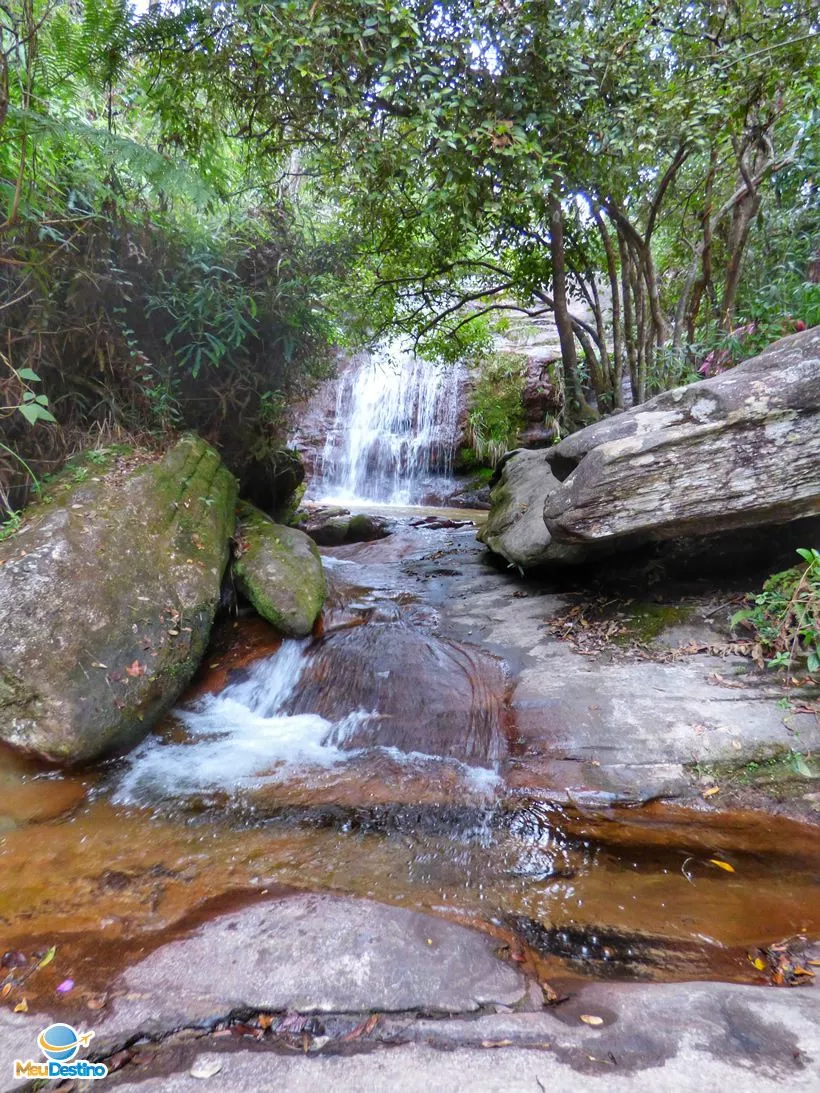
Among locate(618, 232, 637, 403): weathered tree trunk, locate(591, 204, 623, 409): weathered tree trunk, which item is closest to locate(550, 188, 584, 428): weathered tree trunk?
locate(591, 204, 623, 409): weathered tree trunk

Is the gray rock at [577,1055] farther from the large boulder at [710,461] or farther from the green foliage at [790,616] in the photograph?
the large boulder at [710,461]

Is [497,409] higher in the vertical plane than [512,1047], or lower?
higher

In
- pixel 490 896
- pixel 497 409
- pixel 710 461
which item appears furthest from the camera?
pixel 497 409

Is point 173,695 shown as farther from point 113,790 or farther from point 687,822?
point 687,822

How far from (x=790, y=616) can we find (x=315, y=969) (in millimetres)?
3461

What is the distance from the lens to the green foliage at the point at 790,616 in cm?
319

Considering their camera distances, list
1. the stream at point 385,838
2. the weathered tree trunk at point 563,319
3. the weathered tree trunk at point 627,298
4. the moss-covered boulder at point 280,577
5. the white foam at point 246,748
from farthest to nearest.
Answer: the weathered tree trunk at point 627,298, the weathered tree trunk at point 563,319, the moss-covered boulder at point 280,577, the white foam at point 246,748, the stream at point 385,838

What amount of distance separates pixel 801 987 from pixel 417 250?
305 inches

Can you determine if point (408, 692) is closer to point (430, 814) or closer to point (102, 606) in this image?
point (430, 814)

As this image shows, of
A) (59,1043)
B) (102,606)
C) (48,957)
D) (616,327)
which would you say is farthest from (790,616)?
(616,327)

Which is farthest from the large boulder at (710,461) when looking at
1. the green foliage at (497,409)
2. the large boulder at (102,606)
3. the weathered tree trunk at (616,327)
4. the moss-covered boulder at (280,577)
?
the green foliage at (497,409)

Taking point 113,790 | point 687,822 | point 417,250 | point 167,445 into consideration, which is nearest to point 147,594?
point 113,790

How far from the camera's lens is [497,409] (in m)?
12.4

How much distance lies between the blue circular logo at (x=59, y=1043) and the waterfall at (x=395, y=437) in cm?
1150
